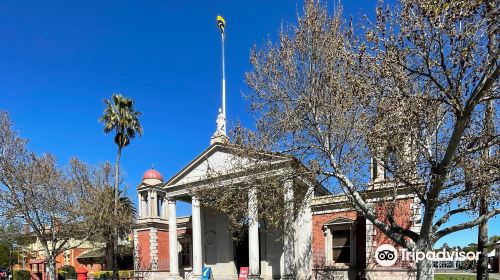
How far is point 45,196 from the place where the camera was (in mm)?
21422

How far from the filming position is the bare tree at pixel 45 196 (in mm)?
20906

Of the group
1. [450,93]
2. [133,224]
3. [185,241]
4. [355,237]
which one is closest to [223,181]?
[355,237]

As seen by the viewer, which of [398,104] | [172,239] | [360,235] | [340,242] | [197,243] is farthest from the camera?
[172,239]

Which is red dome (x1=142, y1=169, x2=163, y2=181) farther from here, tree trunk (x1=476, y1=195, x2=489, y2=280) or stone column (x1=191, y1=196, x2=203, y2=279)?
tree trunk (x1=476, y1=195, x2=489, y2=280)

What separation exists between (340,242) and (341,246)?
218mm

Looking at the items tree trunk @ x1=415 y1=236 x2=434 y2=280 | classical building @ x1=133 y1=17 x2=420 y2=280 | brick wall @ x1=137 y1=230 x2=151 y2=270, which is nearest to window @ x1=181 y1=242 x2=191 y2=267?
classical building @ x1=133 y1=17 x2=420 y2=280

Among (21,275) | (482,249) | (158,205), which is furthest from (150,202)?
(482,249)

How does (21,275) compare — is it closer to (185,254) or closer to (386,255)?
(185,254)

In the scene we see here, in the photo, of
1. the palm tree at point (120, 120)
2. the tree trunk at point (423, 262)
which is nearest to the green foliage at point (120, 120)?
the palm tree at point (120, 120)

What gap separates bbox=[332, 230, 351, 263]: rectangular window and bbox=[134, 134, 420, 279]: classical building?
0.17ft

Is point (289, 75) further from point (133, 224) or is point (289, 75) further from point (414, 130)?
point (133, 224)

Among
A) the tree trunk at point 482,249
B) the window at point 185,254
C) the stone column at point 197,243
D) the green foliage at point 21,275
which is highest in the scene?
the tree trunk at point 482,249

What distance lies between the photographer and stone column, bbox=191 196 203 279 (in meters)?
23.8

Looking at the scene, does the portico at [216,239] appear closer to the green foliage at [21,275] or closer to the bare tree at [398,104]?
the bare tree at [398,104]
